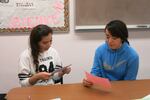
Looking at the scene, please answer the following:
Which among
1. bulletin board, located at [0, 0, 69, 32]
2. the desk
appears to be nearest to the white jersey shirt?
the desk

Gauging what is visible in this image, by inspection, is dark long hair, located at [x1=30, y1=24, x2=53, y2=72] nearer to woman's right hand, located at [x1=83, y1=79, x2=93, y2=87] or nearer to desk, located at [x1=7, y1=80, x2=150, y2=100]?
desk, located at [x1=7, y1=80, x2=150, y2=100]

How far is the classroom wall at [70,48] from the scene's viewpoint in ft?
10.9

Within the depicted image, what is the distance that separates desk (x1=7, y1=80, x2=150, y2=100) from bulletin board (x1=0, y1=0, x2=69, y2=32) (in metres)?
1.40

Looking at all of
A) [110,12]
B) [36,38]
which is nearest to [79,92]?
[36,38]

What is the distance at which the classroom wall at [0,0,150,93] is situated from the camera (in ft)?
10.9

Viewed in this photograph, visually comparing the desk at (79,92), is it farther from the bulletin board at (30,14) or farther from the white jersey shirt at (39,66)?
the bulletin board at (30,14)

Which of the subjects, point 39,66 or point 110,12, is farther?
point 110,12

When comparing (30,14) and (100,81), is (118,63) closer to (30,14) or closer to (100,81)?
(100,81)

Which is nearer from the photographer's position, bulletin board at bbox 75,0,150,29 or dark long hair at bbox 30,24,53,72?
dark long hair at bbox 30,24,53,72

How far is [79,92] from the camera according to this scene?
193cm

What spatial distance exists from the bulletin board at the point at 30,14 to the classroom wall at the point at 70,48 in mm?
102

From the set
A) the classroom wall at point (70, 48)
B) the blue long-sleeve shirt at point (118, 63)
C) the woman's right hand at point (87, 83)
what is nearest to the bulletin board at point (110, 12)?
the classroom wall at point (70, 48)

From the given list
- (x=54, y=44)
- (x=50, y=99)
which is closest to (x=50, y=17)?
(x=54, y=44)

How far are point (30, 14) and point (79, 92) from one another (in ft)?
5.31
